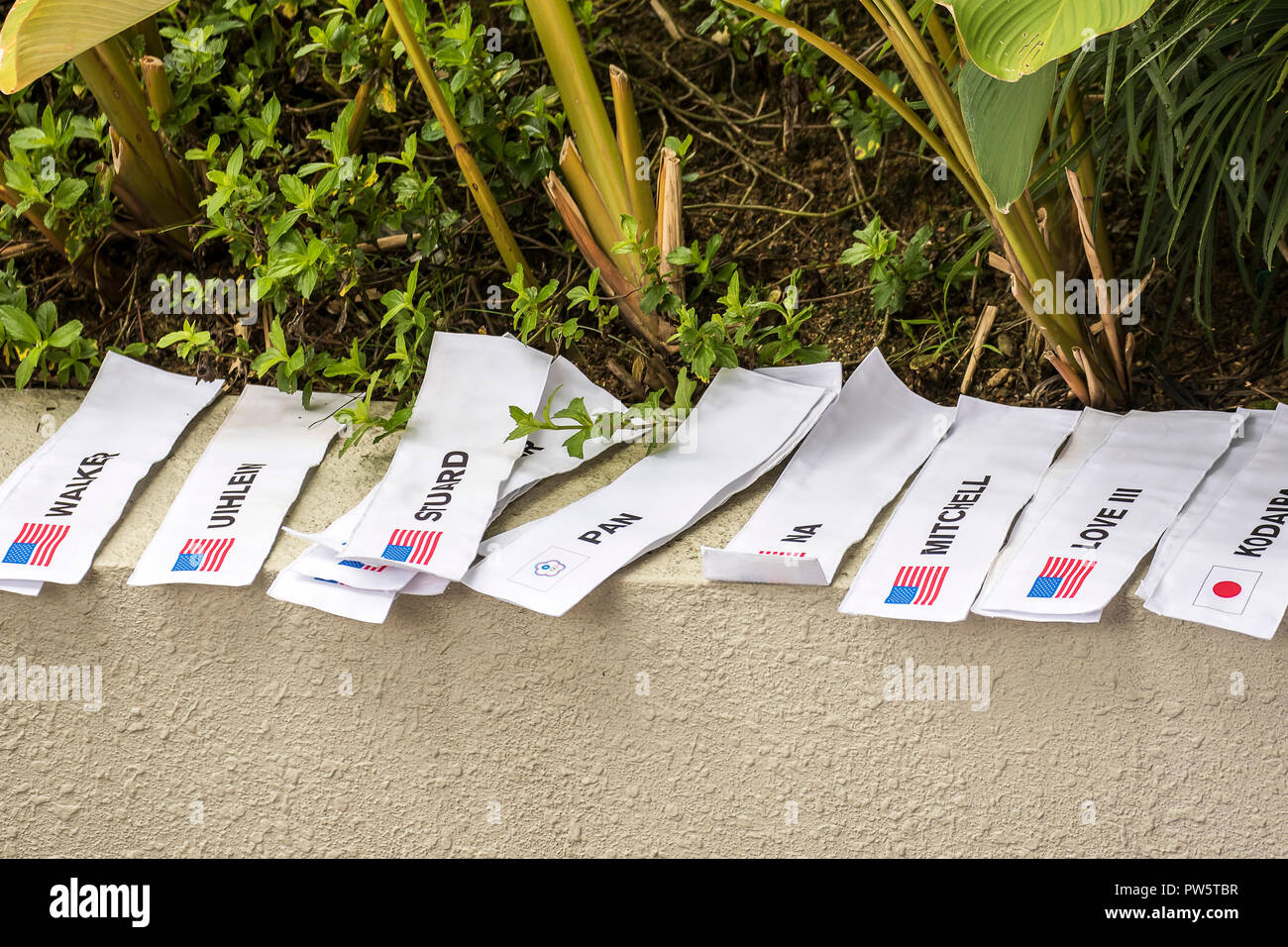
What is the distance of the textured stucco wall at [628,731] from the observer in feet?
3.01

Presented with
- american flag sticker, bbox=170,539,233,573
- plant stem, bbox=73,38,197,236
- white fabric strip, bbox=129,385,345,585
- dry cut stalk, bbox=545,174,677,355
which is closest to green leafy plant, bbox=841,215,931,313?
dry cut stalk, bbox=545,174,677,355

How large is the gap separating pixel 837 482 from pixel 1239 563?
351 mm

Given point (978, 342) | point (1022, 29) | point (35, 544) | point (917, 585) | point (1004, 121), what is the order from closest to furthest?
1. point (1022, 29)
2. point (1004, 121)
3. point (917, 585)
4. point (35, 544)
5. point (978, 342)

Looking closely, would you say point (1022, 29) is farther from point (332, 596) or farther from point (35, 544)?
point (35, 544)

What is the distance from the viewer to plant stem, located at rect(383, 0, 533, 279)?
1121 mm

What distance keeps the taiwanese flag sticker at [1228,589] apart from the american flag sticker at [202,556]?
0.84 m

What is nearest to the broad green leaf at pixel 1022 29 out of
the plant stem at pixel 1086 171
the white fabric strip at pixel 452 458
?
A: the plant stem at pixel 1086 171

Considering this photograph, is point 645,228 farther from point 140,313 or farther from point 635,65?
point 140,313

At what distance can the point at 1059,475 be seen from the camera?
41.8 inches

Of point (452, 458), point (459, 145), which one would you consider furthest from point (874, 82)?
point (452, 458)

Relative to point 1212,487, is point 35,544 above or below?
above
